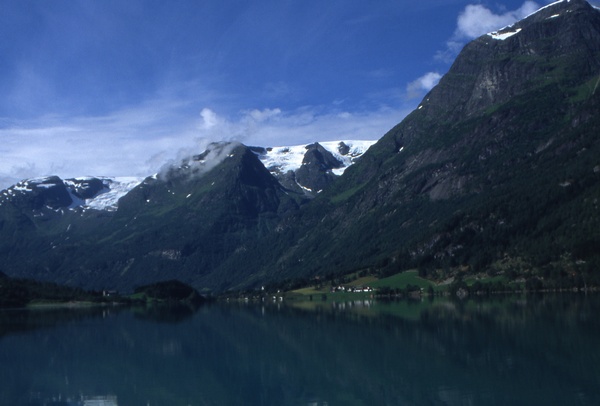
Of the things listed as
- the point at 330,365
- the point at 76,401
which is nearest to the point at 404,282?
the point at 330,365

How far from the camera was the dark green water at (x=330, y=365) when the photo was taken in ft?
120

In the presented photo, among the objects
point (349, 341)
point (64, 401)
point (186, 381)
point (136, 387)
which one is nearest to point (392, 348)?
point (349, 341)

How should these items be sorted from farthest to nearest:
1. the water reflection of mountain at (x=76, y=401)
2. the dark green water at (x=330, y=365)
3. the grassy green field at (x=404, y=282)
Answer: the grassy green field at (x=404, y=282), the water reflection of mountain at (x=76, y=401), the dark green water at (x=330, y=365)

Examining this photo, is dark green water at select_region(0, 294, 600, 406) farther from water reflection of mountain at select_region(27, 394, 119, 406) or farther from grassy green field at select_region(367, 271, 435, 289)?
grassy green field at select_region(367, 271, 435, 289)

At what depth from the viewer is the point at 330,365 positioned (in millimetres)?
48031

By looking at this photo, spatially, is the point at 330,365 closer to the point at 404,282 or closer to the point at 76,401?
the point at 76,401

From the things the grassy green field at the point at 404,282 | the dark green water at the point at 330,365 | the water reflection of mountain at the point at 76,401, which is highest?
the grassy green field at the point at 404,282

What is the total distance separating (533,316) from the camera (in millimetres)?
73938

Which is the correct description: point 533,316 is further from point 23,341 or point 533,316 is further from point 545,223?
point 545,223

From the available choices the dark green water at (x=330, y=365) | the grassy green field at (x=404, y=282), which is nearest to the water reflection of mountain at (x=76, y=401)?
the dark green water at (x=330, y=365)

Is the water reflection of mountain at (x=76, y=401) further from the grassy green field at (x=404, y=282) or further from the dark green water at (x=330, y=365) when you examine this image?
the grassy green field at (x=404, y=282)

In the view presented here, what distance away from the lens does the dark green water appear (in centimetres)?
3662

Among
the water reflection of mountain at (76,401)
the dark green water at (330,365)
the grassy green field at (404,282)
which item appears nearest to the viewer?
the dark green water at (330,365)

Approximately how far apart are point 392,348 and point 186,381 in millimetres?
18374
